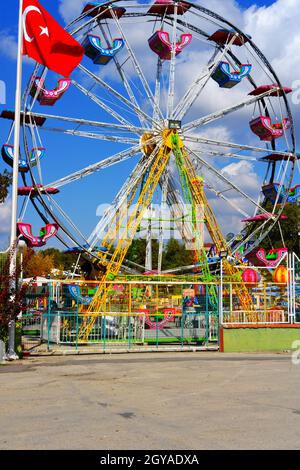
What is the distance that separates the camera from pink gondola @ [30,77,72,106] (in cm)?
2722

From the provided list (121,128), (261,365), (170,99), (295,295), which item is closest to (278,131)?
(170,99)

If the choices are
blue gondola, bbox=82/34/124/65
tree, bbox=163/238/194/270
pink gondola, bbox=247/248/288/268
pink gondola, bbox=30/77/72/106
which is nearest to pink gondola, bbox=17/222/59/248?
pink gondola, bbox=30/77/72/106

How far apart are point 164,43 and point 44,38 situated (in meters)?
15.4

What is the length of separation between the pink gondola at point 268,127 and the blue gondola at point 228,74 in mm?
2330

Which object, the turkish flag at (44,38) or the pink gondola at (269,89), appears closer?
the turkish flag at (44,38)

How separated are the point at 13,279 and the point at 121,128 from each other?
1629 centimetres

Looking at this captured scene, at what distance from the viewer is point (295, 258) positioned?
859 inches

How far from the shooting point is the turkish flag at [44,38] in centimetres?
1678

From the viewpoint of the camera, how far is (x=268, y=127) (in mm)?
33094

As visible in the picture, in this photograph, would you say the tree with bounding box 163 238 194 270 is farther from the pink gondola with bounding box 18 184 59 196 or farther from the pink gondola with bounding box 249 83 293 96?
the pink gondola with bounding box 18 184 59 196

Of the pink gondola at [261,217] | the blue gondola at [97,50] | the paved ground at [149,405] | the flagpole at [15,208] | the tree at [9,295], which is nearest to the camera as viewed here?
the paved ground at [149,405]

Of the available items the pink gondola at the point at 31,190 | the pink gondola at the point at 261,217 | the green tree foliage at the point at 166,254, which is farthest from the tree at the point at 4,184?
the green tree foliage at the point at 166,254

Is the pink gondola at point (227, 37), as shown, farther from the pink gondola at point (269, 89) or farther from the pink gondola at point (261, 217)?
the pink gondola at point (261, 217)
